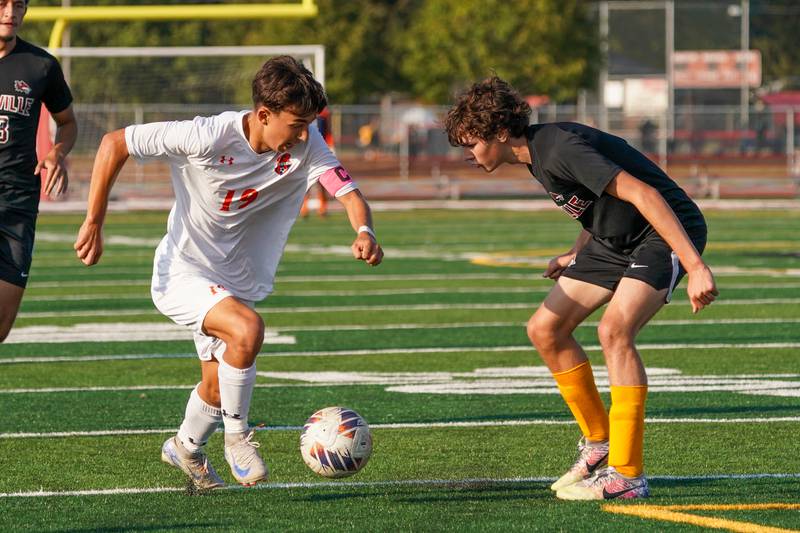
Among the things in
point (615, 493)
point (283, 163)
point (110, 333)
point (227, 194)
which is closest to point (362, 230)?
point (283, 163)

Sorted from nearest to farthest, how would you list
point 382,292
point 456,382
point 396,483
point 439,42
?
point 396,483
point 456,382
point 382,292
point 439,42

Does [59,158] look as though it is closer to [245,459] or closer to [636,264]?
[245,459]

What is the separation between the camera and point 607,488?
5.81 meters

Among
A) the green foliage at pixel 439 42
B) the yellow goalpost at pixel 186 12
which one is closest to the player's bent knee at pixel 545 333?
the yellow goalpost at pixel 186 12

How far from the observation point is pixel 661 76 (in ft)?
185

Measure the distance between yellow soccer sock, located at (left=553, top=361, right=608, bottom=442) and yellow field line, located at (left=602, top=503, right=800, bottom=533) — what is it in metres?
0.57

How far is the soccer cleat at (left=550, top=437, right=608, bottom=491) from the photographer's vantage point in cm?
600

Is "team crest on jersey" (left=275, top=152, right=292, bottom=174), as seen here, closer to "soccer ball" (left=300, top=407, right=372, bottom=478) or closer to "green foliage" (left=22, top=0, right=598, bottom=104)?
"soccer ball" (left=300, top=407, right=372, bottom=478)

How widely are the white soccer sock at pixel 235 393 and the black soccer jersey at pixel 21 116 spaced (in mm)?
1921

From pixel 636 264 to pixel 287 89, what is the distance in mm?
1499

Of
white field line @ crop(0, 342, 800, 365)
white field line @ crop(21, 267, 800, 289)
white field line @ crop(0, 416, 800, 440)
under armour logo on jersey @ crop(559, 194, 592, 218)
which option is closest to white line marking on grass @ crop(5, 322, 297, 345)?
white field line @ crop(0, 342, 800, 365)

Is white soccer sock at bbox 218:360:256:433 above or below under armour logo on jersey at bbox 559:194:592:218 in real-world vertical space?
below

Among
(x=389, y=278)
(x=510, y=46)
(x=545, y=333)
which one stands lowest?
(x=389, y=278)

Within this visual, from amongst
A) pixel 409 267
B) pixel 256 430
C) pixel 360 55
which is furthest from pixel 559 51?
pixel 256 430
